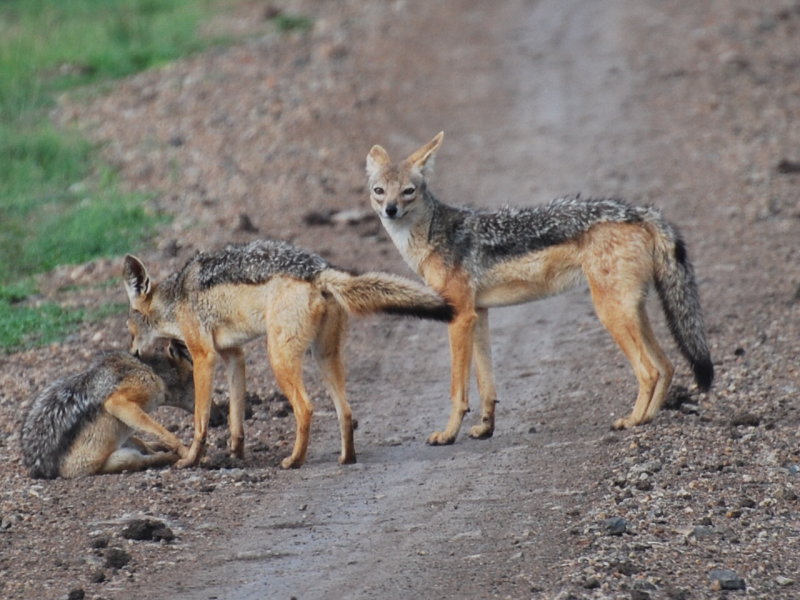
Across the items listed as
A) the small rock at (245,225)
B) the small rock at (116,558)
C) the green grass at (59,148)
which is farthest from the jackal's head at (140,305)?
the small rock at (245,225)

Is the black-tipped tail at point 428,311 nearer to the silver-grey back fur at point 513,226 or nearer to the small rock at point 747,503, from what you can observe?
the silver-grey back fur at point 513,226

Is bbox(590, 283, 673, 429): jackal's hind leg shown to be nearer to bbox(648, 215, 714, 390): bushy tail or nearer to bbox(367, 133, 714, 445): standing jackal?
bbox(367, 133, 714, 445): standing jackal

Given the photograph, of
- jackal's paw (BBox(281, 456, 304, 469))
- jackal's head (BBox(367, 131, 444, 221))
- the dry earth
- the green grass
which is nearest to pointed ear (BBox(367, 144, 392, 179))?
jackal's head (BBox(367, 131, 444, 221))

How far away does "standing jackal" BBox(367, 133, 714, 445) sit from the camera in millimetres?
9125

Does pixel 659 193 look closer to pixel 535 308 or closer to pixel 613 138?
pixel 613 138

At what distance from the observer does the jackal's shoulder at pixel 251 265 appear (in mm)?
8719

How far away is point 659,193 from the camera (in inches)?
626

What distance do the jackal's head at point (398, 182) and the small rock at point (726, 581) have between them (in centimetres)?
416

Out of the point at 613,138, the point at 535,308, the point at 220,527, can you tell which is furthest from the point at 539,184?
the point at 220,527

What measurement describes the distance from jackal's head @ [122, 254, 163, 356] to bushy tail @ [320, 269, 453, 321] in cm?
150

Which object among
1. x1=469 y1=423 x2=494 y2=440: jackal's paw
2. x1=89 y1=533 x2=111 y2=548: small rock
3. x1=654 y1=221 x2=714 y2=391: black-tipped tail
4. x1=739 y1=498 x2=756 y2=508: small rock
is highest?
x1=654 y1=221 x2=714 y2=391: black-tipped tail

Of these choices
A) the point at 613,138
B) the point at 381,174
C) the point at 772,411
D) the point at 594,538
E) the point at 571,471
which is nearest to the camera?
the point at 594,538

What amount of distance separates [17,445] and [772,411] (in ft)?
16.6

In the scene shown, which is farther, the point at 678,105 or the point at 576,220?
the point at 678,105
